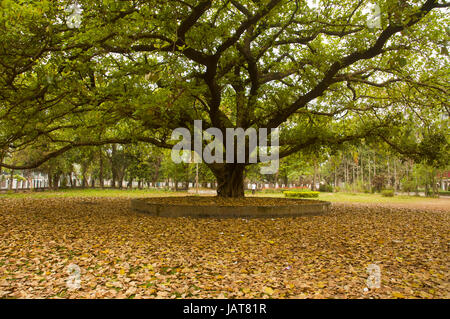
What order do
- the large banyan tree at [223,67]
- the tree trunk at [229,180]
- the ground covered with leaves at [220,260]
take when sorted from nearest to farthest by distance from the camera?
the ground covered with leaves at [220,260] < the large banyan tree at [223,67] < the tree trunk at [229,180]

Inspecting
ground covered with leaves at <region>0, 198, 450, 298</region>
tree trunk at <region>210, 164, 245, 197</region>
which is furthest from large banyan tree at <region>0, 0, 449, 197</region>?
ground covered with leaves at <region>0, 198, 450, 298</region>

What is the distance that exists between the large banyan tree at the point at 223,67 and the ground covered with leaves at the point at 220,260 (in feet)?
10.2

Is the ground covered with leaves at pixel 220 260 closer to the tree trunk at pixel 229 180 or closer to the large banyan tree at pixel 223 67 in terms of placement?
the large banyan tree at pixel 223 67

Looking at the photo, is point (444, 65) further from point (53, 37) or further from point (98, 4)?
point (53, 37)

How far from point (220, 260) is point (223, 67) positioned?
28.2ft

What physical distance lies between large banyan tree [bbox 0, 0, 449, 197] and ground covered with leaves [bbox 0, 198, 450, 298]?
3096 mm

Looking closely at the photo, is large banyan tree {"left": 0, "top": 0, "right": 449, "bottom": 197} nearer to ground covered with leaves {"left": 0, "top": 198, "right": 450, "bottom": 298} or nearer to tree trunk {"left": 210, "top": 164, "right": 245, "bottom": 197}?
tree trunk {"left": 210, "top": 164, "right": 245, "bottom": 197}

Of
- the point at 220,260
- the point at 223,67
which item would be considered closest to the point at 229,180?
the point at 223,67

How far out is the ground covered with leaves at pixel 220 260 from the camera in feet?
12.6

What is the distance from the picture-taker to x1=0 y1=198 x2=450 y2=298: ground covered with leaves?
384 centimetres

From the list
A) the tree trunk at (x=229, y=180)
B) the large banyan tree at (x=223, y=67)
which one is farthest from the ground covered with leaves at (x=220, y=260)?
the tree trunk at (x=229, y=180)

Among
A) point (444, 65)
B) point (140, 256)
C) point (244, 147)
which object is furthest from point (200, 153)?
point (444, 65)

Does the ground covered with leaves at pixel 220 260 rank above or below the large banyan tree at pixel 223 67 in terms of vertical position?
below

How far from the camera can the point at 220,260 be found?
5.24 meters
